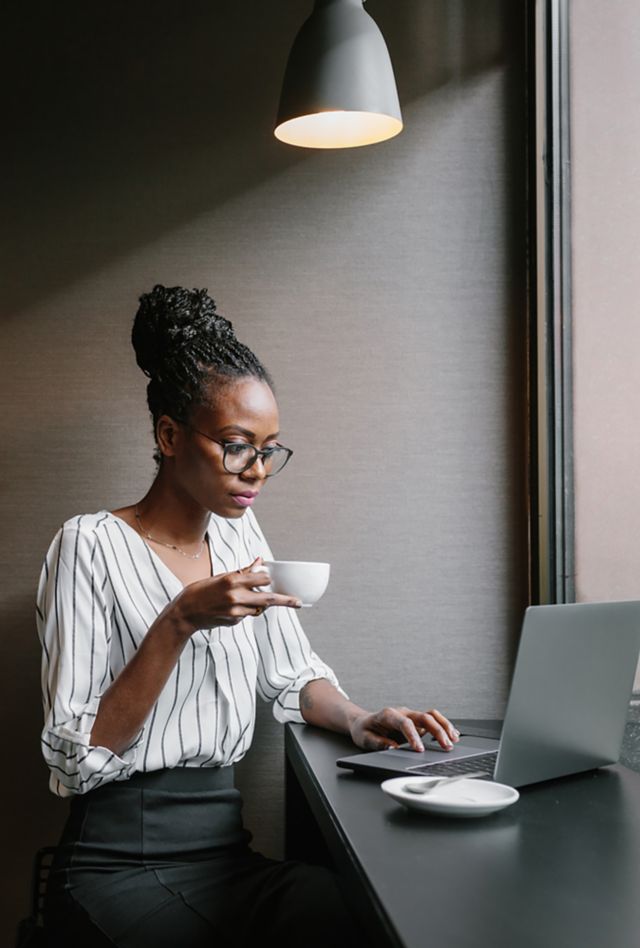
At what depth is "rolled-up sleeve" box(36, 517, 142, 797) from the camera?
1.47 m

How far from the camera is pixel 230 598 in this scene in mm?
1372

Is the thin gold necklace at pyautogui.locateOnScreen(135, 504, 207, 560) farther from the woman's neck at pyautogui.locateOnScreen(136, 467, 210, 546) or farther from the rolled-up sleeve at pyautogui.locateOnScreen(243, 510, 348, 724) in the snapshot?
the rolled-up sleeve at pyautogui.locateOnScreen(243, 510, 348, 724)

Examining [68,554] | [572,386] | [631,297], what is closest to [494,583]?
[572,386]

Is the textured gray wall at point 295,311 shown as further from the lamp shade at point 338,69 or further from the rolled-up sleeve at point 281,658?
the lamp shade at point 338,69

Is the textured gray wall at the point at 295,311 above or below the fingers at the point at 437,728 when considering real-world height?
above

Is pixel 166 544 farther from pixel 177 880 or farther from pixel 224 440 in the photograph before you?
pixel 177 880

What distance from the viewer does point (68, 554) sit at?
1.61 meters

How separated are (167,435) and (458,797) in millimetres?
790

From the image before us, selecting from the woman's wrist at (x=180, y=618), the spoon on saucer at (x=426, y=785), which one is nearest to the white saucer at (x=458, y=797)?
the spoon on saucer at (x=426, y=785)

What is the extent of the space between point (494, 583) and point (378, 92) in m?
0.98

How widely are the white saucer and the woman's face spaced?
0.57 m

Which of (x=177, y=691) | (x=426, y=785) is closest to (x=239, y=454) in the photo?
(x=177, y=691)

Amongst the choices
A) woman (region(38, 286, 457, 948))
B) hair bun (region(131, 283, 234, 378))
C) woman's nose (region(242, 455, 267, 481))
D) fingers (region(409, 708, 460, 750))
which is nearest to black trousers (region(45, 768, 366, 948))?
woman (region(38, 286, 457, 948))

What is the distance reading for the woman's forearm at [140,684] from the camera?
145 centimetres
